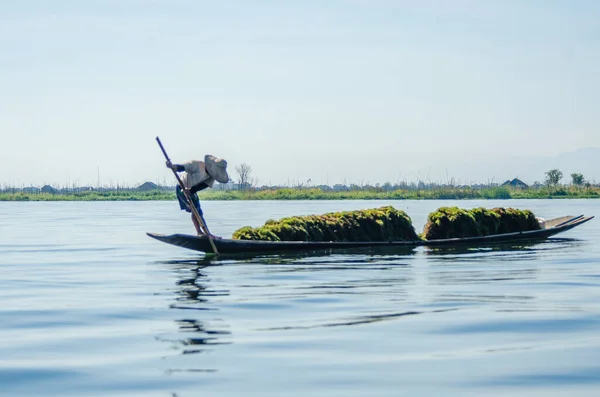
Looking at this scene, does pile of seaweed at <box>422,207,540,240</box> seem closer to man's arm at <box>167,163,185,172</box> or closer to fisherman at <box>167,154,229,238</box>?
fisherman at <box>167,154,229,238</box>

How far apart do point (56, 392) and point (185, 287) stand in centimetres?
738

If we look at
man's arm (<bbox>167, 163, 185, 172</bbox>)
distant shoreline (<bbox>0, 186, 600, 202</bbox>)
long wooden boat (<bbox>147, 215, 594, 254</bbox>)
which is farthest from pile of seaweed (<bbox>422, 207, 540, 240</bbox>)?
distant shoreline (<bbox>0, 186, 600, 202</bbox>)

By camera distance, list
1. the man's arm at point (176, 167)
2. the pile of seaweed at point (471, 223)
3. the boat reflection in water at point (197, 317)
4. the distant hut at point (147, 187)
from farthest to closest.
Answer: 1. the distant hut at point (147, 187)
2. the pile of seaweed at point (471, 223)
3. the man's arm at point (176, 167)
4. the boat reflection in water at point (197, 317)

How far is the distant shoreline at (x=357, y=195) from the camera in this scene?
89.0 metres

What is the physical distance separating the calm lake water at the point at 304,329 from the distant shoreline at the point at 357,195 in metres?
72.0

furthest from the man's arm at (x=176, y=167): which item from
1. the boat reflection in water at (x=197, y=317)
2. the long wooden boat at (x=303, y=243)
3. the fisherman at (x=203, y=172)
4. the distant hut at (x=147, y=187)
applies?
the distant hut at (x=147, y=187)

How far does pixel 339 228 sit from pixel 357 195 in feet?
235

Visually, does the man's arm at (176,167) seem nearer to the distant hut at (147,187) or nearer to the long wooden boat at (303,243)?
the long wooden boat at (303,243)

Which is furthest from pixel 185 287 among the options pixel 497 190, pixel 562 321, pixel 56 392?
pixel 497 190

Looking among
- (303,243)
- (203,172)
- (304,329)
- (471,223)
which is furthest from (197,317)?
(471,223)

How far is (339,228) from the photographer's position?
22531mm

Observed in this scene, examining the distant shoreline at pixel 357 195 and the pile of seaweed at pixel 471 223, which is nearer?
the pile of seaweed at pixel 471 223

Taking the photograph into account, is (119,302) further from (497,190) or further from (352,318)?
(497,190)

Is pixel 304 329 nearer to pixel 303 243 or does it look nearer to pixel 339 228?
pixel 303 243
